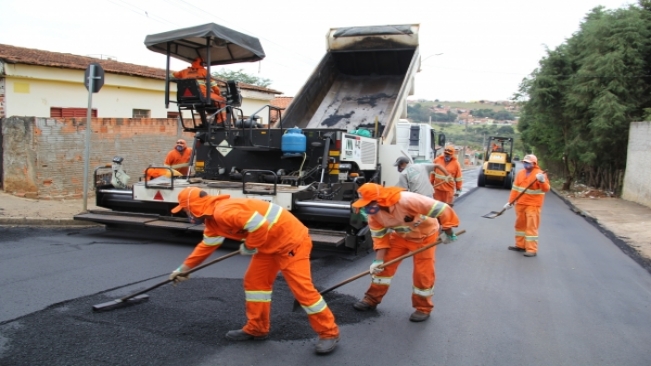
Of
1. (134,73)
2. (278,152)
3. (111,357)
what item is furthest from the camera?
(134,73)

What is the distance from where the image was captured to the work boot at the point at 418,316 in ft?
14.4

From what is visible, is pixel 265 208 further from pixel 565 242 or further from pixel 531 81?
pixel 531 81

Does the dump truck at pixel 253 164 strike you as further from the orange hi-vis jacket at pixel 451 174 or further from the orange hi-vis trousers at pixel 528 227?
the orange hi-vis trousers at pixel 528 227

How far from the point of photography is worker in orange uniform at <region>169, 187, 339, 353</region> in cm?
357

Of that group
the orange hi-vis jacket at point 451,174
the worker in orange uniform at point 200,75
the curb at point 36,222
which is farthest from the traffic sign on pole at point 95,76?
the orange hi-vis jacket at point 451,174

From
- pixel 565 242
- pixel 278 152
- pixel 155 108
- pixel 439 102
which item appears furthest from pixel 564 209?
pixel 439 102

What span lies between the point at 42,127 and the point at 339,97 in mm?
5587

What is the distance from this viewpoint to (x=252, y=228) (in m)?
3.52

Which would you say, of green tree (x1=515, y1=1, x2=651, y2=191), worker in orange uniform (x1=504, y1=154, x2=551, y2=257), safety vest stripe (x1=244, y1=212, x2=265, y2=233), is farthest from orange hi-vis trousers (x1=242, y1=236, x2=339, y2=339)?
green tree (x1=515, y1=1, x2=651, y2=191)

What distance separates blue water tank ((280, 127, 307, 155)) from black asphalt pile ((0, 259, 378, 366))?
264 cm

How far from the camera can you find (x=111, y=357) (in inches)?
133

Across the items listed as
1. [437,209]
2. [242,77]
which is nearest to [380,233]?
[437,209]

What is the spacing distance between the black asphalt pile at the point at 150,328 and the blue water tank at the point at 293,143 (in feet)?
Answer: 8.65

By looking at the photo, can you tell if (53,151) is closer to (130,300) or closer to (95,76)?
(95,76)
